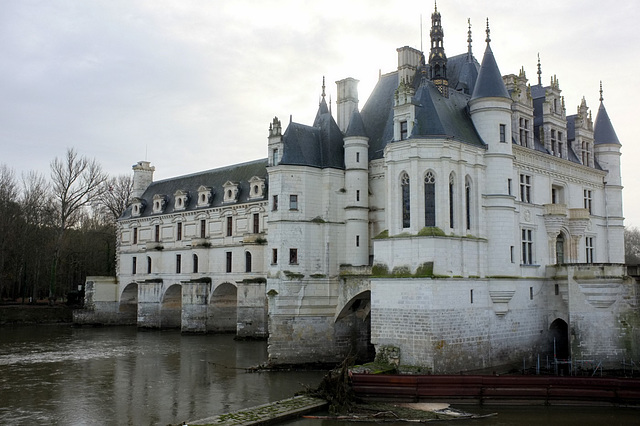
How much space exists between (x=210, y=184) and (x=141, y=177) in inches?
512

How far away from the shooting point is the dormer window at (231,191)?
47.0m

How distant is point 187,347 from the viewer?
3834 centimetres

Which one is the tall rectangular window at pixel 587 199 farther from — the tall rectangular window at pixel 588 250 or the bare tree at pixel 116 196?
the bare tree at pixel 116 196

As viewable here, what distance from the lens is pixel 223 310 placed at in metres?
46.8

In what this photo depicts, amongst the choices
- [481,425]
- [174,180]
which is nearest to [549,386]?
[481,425]

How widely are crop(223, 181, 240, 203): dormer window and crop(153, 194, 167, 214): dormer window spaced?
9868 mm

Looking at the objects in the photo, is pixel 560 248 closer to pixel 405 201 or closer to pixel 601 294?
pixel 601 294

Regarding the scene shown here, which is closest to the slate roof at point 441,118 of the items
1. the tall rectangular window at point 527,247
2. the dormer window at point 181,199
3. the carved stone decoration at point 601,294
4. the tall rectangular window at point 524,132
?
the tall rectangular window at point 524,132

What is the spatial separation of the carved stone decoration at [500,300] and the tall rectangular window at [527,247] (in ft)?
9.67

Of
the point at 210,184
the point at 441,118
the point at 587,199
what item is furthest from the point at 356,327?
the point at 210,184

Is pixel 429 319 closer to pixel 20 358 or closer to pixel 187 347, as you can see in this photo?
pixel 187 347

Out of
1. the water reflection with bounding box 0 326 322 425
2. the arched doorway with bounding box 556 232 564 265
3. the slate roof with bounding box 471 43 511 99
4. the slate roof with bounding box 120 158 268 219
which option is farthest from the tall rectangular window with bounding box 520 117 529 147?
the slate roof with bounding box 120 158 268 219

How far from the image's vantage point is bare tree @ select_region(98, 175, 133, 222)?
69062 mm

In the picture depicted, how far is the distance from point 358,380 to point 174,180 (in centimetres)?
3994
